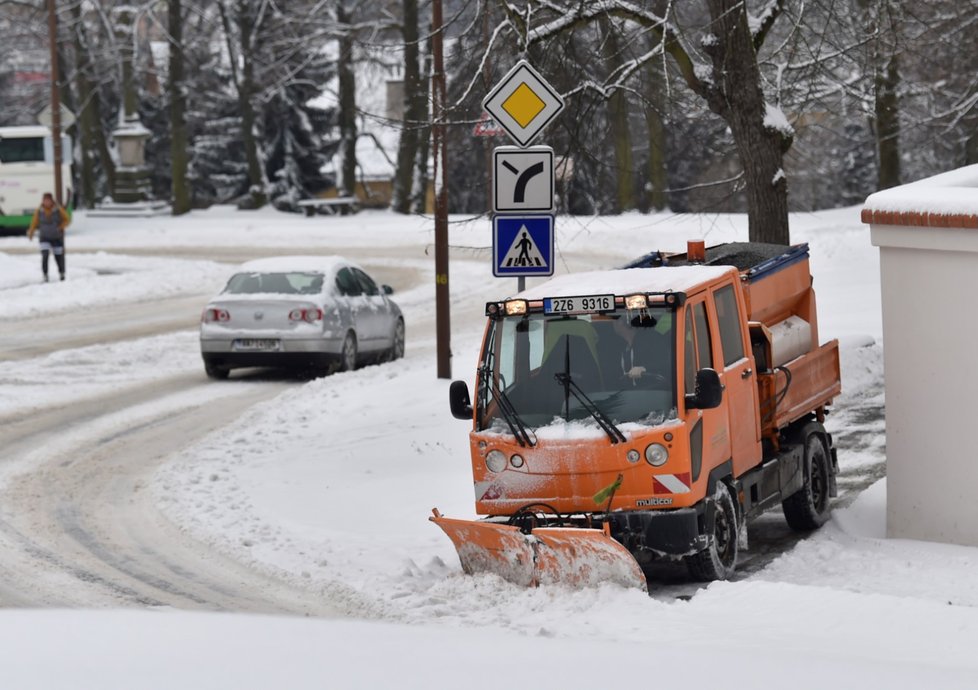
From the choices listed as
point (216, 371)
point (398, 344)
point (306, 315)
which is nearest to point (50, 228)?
point (398, 344)

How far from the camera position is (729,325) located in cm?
1155

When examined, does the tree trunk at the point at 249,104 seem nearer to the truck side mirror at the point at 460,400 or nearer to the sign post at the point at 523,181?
the sign post at the point at 523,181

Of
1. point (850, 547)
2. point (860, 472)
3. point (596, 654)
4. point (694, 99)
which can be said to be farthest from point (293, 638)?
point (694, 99)

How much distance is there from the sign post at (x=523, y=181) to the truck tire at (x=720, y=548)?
2.59 metres

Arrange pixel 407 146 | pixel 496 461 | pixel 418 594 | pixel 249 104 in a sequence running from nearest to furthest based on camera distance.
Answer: pixel 418 594, pixel 496 461, pixel 407 146, pixel 249 104

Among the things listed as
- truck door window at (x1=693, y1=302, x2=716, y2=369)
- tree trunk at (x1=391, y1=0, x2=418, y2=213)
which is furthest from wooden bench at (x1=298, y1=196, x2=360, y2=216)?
truck door window at (x1=693, y1=302, x2=716, y2=369)

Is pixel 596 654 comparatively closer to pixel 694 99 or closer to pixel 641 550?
pixel 641 550

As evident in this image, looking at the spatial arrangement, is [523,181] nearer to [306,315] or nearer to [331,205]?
[306,315]

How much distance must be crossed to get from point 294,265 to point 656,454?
12.1 metres

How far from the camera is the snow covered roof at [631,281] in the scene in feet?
35.8

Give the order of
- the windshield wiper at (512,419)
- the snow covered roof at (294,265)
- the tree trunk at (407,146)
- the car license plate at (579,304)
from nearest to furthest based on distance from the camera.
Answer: the windshield wiper at (512,419) → the car license plate at (579,304) → the snow covered roof at (294,265) → the tree trunk at (407,146)

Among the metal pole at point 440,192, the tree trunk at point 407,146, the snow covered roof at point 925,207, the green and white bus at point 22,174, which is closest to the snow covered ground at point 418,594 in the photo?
the metal pole at point 440,192

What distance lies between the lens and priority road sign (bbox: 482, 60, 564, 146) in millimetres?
12680

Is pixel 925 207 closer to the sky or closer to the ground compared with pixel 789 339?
closer to the sky
